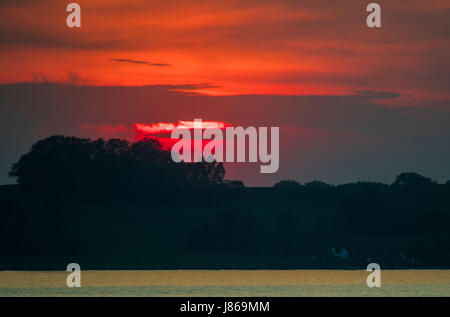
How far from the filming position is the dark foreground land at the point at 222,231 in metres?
90.5

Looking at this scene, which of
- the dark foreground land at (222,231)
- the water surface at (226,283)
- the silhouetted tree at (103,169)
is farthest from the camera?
the silhouetted tree at (103,169)

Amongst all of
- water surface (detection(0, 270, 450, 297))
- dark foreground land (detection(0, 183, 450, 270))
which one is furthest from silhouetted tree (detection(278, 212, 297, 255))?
water surface (detection(0, 270, 450, 297))

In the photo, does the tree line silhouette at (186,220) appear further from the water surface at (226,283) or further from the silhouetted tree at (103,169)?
the water surface at (226,283)

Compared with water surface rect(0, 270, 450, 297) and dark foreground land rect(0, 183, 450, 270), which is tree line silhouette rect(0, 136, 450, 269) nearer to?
dark foreground land rect(0, 183, 450, 270)

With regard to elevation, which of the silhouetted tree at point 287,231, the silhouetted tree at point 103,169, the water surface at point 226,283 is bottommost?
the water surface at point 226,283

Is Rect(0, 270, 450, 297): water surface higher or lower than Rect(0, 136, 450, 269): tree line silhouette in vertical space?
lower

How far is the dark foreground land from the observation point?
90.5m

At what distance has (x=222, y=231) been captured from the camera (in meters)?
96.4

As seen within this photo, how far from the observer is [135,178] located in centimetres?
11506

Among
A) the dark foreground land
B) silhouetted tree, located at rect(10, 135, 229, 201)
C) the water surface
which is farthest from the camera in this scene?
silhouetted tree, located at rect(10, 135, 229, 201)

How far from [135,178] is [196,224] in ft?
48.3

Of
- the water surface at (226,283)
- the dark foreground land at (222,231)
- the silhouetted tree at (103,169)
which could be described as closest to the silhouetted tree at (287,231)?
the dark foreground land at (222,231)
